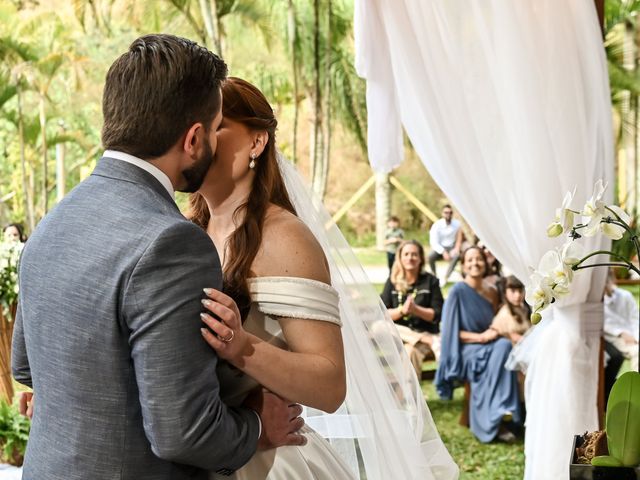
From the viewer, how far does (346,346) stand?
2516 millimetres

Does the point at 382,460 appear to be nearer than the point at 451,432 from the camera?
Yes

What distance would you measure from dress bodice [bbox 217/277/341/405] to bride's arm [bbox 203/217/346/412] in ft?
0.06

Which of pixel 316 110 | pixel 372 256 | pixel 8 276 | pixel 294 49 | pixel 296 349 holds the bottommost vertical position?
pixel 372 256

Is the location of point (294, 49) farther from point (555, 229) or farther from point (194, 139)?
point (194, 139)

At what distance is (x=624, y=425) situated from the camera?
186cm

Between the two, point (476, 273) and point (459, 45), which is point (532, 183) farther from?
point (476, 273)

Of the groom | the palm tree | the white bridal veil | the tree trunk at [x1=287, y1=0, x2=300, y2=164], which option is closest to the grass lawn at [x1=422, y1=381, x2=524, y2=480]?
the white bridal veil

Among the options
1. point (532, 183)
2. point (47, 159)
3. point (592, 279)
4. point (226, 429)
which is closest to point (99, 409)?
point (226, 429)

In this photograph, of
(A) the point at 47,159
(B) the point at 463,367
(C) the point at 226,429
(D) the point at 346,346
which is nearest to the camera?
(C) the point at 226,429

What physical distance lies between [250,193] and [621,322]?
16.4 feet

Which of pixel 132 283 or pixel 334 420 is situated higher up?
pixel 132 283

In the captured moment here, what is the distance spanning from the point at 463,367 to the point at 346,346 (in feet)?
12.8

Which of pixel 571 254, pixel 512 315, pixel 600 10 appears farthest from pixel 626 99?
pixel 571 254

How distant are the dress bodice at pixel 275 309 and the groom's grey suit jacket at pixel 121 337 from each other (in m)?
0.20
